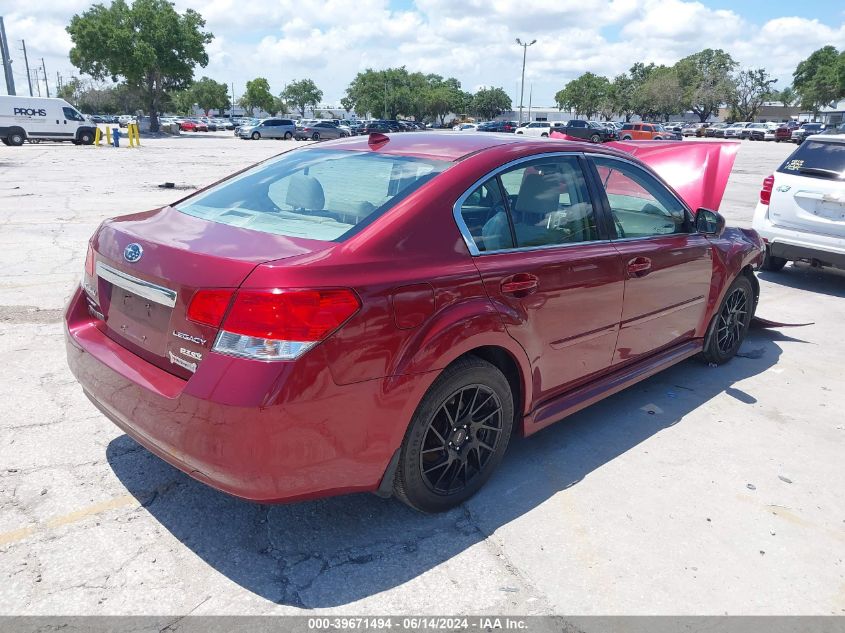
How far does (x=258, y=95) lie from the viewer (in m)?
117

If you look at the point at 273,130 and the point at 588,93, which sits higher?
the point at 588,93

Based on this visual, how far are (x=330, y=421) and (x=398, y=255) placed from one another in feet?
2.31

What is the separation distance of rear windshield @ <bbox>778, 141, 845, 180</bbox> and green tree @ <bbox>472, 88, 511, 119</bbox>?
12213 centimetres

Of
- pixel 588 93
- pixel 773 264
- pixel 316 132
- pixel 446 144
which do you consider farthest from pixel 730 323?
pixel 588 93

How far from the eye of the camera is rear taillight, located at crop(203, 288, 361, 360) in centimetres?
227

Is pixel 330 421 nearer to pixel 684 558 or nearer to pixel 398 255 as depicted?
pixel 398 255

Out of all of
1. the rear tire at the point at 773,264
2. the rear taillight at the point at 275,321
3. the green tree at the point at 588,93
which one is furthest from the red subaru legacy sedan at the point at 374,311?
the green tree at the point at 588,93

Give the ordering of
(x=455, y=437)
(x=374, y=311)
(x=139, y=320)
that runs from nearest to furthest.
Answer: (x=374, y=311) < (x=139, y=320) < (x=455, y=437)

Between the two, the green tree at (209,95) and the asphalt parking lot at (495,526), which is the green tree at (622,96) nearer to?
the green tree at (209,95)

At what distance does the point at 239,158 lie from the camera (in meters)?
27.5

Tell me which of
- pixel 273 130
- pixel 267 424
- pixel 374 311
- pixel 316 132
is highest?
→ pixel 273 130

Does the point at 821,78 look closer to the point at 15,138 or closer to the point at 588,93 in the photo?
the point at 588,93

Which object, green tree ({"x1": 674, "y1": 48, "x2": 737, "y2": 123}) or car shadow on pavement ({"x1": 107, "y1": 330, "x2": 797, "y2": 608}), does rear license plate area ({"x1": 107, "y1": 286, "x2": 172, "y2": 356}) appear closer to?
car shadow on pavement ({"x1": 107, "y1": 330, "x2": 797, "y2": 608})

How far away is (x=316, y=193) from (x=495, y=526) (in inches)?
71.4
